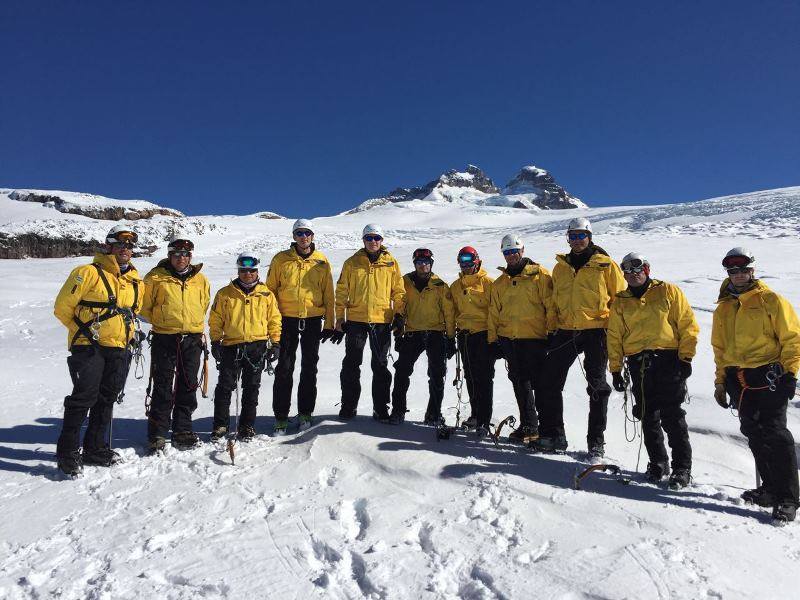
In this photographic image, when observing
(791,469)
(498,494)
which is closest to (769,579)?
(791,469)

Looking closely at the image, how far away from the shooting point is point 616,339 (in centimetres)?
472

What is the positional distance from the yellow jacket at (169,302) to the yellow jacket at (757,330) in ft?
16.7

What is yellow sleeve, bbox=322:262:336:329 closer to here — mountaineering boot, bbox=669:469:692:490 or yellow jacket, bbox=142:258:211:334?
yellow jacket, bbox=142:258:211:334

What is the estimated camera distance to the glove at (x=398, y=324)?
594 cm

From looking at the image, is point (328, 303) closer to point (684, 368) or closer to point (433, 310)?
point (433, 310)

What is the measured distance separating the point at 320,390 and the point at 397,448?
11.1ft

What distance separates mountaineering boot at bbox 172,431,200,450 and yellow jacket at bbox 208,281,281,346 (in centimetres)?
104

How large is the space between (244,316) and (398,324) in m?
1.75

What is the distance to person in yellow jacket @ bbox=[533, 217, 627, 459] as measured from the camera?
4.96 meters

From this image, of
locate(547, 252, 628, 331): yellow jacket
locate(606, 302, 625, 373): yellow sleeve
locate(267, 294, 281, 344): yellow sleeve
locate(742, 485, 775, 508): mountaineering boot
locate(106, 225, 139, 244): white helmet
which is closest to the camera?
locate(742, 485, 775, 508): mountaineering boot

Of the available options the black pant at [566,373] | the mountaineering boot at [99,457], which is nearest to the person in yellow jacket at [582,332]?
the black pant at [566,373]

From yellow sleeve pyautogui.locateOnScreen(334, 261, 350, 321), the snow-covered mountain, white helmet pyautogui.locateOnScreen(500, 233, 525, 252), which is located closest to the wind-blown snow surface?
yellow sleeve pyautogui.locateOnScreen(334, 261, 350, 321)

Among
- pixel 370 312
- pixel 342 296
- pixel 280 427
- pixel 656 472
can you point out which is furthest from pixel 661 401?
pixel 280 427

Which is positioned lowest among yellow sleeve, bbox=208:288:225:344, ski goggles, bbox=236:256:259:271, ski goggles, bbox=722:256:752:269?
yellow sleeve, bbox=208:288:225:344
